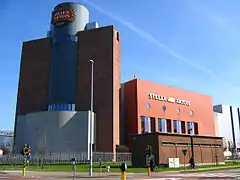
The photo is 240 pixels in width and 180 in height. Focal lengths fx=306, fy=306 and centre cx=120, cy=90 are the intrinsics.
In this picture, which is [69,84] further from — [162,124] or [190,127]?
[190,127]

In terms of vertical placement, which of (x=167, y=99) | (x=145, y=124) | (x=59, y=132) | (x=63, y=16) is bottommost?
(x=59, y=132)

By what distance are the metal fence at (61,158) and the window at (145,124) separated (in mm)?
10552

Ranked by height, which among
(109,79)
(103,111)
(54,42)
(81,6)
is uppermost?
(81,6)

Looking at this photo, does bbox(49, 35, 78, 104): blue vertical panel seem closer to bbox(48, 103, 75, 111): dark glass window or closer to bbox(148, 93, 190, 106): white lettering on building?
bbox(48, 103, 75, 111): dark glass window

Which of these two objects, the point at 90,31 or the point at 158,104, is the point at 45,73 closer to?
the point at 90,31

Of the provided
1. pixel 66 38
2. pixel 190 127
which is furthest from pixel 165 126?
pixel 66 38

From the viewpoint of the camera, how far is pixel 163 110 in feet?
261

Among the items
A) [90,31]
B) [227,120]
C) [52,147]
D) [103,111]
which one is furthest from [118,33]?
[227,120]

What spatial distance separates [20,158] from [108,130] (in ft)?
62.0

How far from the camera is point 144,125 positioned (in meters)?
74.5

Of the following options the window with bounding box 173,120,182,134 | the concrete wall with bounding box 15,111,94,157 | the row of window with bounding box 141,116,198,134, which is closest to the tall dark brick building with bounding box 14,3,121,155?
the concrete wall with bounding box 15,111,94,157

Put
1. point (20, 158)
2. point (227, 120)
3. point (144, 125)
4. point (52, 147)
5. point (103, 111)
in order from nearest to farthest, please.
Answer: point (20, 158)
point (52, 147)
point (103, 111)
point (144, 125)
point (227, 120)

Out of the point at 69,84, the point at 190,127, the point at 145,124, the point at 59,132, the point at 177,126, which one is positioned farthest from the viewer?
the point at 190,127

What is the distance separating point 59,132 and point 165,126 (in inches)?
1148
